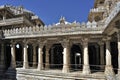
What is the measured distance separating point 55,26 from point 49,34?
1087 millimetres

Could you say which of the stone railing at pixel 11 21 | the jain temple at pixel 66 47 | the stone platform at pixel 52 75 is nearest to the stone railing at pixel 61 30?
the jain temple at pixel 66 47

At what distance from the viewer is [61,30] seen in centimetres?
1998

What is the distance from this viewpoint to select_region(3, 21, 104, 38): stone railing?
60.9 ft

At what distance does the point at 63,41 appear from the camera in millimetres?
20047

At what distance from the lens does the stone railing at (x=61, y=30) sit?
18.6m

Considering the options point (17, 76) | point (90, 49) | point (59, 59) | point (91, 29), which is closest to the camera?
point (91, 29)

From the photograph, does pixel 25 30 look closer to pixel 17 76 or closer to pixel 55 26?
pixel 55 26

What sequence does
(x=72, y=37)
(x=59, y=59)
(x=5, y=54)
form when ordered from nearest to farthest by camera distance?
1. (x=72, y=37)
2. (x=5, y=54)
3. (x=59, y=59)

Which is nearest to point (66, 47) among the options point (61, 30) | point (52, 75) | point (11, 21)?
point (61, 30)

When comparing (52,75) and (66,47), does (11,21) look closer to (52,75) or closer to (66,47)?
(66,47)

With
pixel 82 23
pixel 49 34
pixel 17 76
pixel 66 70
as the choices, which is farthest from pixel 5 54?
pixel 82 23

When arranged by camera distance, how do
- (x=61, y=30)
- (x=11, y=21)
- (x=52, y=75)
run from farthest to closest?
(x=11, y=21), (x=61, y=30), (x=52, y=75)

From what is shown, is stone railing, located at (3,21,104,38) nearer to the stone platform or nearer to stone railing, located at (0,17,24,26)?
the stone platform

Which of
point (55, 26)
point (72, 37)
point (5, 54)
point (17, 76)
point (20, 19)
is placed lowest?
point (17, 76)
